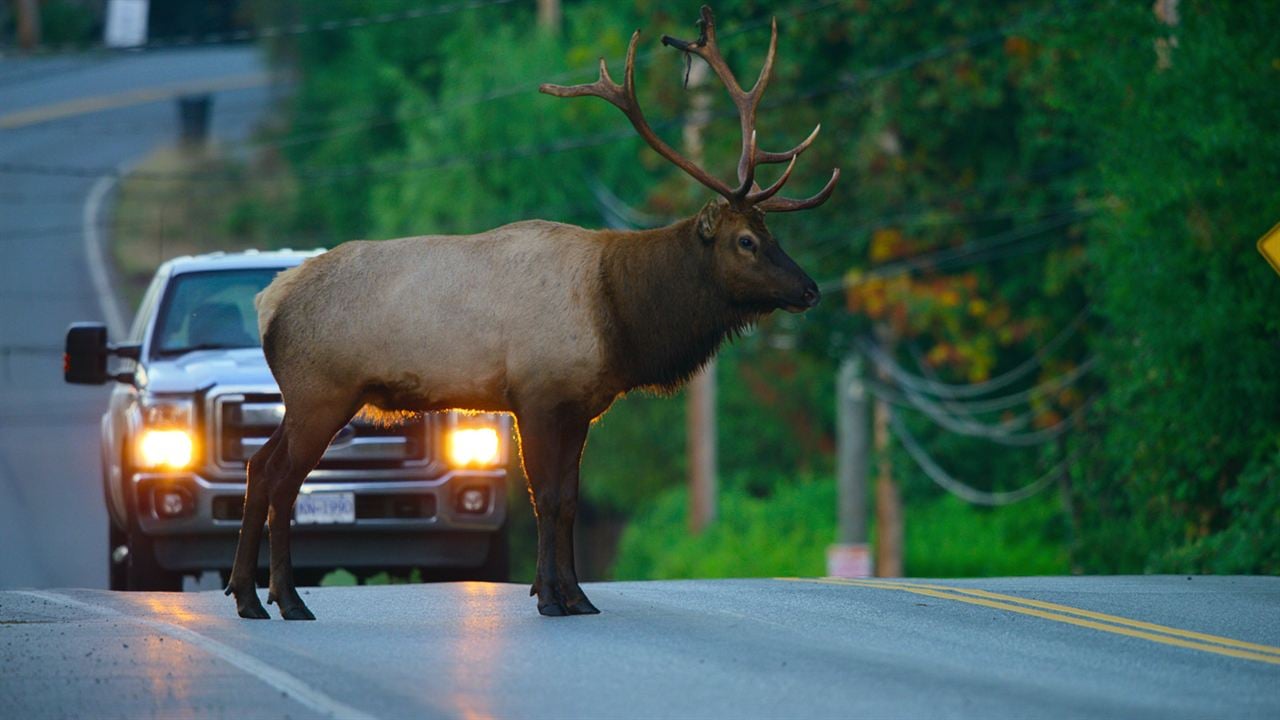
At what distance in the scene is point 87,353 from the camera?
52.4 feet

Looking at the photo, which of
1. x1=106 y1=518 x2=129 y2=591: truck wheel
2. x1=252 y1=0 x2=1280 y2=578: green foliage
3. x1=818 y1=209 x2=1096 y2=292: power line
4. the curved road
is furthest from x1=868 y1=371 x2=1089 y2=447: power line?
x1=106 y1=518 x2=129 y2=591: truck wheel

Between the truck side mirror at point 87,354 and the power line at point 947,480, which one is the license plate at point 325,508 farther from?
the power line at point 947,480

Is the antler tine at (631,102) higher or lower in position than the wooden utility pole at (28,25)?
lower

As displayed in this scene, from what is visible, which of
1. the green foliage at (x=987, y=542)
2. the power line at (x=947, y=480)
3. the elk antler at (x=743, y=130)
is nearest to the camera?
the elk antler at (x=743, y=130)

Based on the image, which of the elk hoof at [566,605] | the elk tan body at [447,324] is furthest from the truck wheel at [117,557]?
the elk hoof at [566,605]

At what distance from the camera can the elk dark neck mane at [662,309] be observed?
491 inches

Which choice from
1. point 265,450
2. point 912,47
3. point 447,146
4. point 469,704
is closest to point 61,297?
point 447,146

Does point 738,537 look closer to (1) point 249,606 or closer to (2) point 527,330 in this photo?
(1) point 249,606

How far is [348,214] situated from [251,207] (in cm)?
695

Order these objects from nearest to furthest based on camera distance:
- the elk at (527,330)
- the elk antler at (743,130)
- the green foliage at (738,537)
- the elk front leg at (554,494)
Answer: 1. the elk front leg at (554,494)
2. the elk at (527,330)
3. the elk antler at (743,130)
4. the green foliage at (738,537)

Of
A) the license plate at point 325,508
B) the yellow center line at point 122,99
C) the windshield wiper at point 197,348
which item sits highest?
the yellow center line at point 122,99

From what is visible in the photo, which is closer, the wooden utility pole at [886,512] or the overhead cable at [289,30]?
the overhead cable at [289,30]

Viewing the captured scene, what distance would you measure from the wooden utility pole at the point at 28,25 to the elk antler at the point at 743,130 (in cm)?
7193

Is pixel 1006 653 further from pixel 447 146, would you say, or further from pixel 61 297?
pixel 61 297
